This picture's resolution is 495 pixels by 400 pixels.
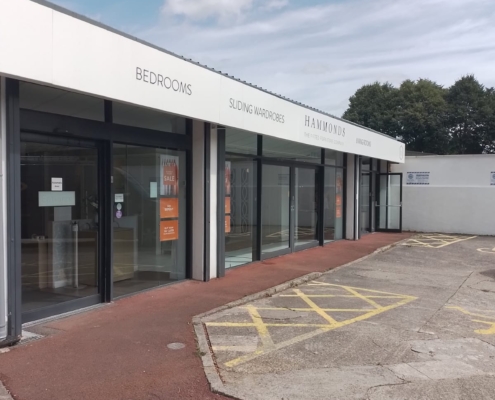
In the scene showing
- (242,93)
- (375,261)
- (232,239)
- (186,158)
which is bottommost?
(375,261)

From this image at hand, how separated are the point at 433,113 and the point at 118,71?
133 ft

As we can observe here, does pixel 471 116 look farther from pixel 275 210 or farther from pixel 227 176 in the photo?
pixel 227 176

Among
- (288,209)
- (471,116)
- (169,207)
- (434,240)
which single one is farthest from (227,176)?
(471,116)

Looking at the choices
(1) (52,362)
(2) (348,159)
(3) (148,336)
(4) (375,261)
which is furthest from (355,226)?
(1) (52,362)

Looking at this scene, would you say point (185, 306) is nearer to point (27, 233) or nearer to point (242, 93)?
point (27, 233)

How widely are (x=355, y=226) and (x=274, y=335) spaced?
11099mm

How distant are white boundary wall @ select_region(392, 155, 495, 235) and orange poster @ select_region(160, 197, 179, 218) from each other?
47.7ft

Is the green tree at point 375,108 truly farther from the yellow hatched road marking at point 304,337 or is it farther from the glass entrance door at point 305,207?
the yellow hatched road marking at point 304,337

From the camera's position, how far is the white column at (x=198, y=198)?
8.81 metres

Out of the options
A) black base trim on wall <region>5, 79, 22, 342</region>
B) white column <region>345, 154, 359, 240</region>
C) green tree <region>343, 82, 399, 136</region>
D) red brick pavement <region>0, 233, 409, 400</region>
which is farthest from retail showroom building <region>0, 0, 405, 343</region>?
green tree <region>343, 82, 399, 136</region>

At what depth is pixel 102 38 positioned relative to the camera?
5984 millimetres

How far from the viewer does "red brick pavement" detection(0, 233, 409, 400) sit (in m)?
4.29

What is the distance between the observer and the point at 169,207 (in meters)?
8.55

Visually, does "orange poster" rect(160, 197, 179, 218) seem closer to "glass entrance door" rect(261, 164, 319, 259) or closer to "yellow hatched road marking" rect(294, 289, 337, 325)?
"yellow hatched road marking" rect(294, 289, 337, 325)
